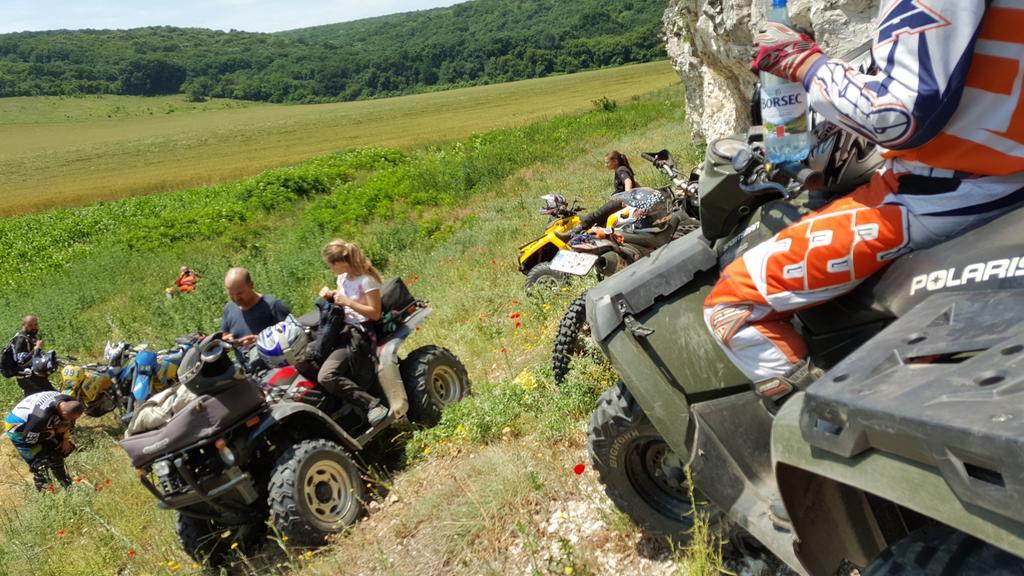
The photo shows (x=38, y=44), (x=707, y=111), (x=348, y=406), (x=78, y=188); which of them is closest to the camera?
(x=348, y=406)

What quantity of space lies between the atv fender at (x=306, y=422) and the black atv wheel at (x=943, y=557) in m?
4.31

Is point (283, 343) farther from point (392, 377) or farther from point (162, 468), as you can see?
point (162, 468)

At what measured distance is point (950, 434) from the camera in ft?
3.90

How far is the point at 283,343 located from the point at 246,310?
900 mm

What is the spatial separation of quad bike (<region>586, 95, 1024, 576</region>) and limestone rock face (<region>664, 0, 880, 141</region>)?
5.07 m

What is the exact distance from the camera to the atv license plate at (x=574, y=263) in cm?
785

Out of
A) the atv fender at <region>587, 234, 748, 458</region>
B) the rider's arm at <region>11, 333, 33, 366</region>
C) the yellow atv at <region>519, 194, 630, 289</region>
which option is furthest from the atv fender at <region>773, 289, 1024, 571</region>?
the rider's arm at <region>11, 333, 33, 366</region>

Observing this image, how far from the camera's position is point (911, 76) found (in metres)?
1.70

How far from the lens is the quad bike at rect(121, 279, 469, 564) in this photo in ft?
15.4

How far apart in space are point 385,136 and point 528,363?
206 feet

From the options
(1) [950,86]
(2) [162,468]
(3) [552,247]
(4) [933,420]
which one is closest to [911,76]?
(1) [950,86]

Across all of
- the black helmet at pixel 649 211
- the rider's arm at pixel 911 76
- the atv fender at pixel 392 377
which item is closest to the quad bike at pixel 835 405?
the rider's arm at pixel 911 76

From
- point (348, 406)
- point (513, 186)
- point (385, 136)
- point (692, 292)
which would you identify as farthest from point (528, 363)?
point (385, 136)

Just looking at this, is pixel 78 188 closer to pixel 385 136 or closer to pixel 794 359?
pixel 385 136
